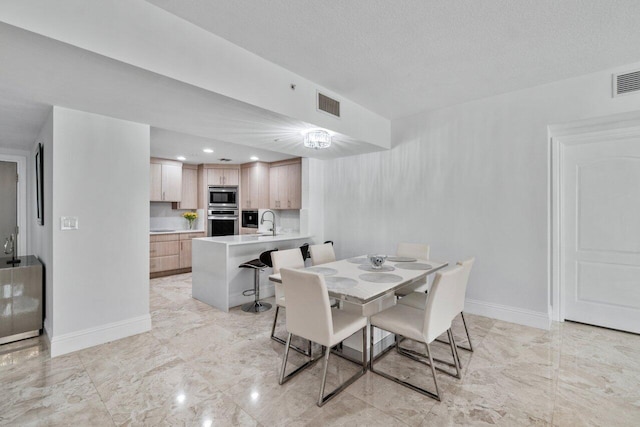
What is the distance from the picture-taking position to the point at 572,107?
2961 mm

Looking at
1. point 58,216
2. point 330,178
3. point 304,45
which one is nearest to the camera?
point 304,45

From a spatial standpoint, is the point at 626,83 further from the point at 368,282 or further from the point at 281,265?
the point at 281,265

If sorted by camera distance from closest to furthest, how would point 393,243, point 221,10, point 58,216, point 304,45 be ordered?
1. point 221,10
2. point 304,45
3. point 58,216
4. point 393,243

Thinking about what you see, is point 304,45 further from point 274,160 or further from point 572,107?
point 274,160

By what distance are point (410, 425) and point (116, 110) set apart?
3.30 metres

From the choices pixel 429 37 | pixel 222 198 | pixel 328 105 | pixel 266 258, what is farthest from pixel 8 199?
pixel 429 37

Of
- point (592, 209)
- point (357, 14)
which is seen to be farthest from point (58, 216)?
point (592, 209)

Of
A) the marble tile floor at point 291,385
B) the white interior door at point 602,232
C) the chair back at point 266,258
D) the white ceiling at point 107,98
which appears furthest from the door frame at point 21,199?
the white interior door at point 602,232

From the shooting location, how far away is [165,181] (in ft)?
19.5

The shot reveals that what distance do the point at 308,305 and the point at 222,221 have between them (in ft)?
16.0

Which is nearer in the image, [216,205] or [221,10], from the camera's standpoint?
[221,10]

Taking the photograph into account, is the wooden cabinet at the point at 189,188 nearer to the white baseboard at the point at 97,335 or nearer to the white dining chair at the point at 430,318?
the white baseboard at the point at 97,335

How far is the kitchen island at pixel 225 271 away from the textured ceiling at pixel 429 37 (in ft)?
7.52

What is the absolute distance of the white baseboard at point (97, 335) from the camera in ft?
8.63
